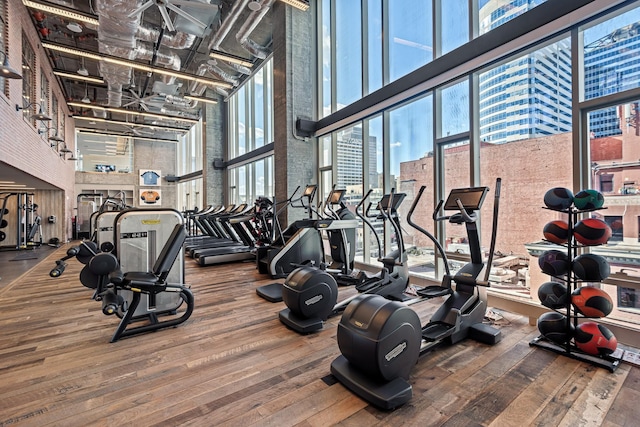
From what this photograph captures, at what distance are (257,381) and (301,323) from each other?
3.02 feet

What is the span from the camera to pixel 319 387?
2180 mm

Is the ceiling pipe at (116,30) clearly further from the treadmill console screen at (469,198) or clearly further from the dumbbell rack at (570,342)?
the dumbbell rack at (570,342)

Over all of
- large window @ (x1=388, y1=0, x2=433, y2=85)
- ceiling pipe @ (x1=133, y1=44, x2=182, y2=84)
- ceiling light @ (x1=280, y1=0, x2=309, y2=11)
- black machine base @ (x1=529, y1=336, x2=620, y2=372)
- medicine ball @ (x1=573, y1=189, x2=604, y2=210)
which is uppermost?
ceiling light @ (x1=280, y1=0, x2=309, y2=11)

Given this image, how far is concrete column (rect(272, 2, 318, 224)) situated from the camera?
746 cm

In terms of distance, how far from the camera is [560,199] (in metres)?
2.68

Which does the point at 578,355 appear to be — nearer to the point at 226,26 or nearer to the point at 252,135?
the point at 226,26

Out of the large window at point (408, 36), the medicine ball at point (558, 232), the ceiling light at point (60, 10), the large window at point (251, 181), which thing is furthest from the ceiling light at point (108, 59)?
the medicine ball at point (558, 232)

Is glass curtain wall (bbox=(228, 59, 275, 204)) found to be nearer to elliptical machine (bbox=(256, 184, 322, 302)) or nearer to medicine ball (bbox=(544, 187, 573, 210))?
elliptical machine (bbox=(256, 184, 322, 302))

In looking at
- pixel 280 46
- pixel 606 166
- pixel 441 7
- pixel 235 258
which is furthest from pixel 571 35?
pixel 235 258

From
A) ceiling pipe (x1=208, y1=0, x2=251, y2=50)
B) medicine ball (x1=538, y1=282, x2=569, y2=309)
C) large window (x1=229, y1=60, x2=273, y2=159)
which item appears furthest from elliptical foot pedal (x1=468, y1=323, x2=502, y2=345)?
large window (x1=229, y1=60, x2=273, y2=159)

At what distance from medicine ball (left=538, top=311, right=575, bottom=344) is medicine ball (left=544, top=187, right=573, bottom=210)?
966 mm

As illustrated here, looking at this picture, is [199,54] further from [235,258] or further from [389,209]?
[389,209]

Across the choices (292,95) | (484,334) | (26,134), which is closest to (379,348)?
(484,334)

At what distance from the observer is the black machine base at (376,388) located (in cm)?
193
